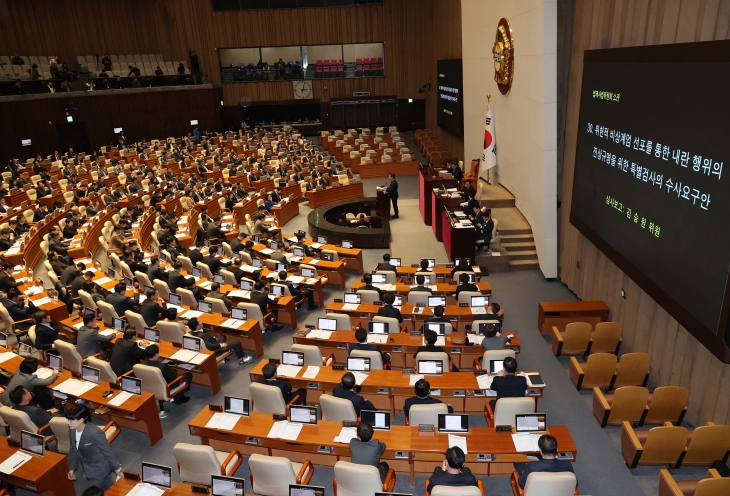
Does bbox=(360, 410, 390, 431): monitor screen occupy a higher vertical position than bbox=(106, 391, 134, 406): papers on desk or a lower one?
higher

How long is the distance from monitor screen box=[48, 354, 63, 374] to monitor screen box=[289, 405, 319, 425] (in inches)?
170

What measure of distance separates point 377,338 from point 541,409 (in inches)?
115

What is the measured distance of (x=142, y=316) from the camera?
9992mm

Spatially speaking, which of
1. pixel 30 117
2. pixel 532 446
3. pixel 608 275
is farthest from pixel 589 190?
pixel 30 117

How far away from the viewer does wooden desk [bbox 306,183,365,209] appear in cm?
2108

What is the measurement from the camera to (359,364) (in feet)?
26.7

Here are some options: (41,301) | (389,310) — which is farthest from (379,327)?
(41,301)

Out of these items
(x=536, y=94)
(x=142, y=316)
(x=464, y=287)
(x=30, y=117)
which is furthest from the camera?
(x=30, y=117)

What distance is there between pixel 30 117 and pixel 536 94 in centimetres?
2583

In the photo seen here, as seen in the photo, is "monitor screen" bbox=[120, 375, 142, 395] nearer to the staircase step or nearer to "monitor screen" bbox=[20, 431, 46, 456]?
"monitor screen" bbox=[20, 431, 46, 456]

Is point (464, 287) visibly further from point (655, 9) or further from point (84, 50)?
point (84, 50)

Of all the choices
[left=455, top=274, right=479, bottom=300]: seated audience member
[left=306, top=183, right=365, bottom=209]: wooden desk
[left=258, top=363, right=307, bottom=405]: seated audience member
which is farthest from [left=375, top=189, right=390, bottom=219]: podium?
[left=258, top=363, right=307, bottom=405]: seated audience member

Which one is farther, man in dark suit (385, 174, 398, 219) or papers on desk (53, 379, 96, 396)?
man in dark suit (385, 174, 398, 219)

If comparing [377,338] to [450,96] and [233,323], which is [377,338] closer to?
[233,323]
